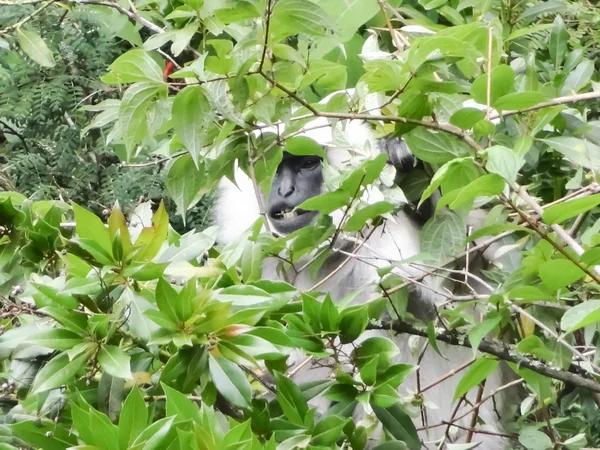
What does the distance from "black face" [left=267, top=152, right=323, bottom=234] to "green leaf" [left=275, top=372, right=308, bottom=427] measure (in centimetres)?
72

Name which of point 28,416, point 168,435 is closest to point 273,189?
point 28,416

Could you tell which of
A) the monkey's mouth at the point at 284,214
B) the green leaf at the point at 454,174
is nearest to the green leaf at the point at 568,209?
the green leaf at the point at 454,174

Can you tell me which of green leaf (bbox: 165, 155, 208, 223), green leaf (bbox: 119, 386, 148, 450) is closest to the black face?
green leaf (bbox: 165, 155, 208, 223)

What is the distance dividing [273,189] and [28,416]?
84 centimetres

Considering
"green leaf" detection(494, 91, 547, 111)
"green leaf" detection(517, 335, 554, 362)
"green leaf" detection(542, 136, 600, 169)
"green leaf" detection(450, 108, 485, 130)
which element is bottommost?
"green leaf" detection(517, 335, 554, 362)

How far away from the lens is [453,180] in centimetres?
74

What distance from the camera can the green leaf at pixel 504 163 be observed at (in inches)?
22.7

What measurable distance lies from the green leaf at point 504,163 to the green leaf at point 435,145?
0.18 m

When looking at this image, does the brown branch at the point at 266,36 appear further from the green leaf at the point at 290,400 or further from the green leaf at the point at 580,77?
the green leaf at the point at 580,77

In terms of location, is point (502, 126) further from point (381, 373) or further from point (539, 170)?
point (381, 373)

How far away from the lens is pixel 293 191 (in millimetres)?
1398

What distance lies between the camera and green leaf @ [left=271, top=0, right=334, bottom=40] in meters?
0.64

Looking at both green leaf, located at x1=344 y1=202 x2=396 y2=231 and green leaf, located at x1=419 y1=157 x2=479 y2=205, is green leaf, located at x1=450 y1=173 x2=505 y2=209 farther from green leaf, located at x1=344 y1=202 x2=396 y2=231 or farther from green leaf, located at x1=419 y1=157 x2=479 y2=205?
green leaf, located at x1=344 y1=202 x2=396 y2=231

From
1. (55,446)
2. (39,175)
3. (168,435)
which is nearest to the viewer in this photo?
(168,435)
